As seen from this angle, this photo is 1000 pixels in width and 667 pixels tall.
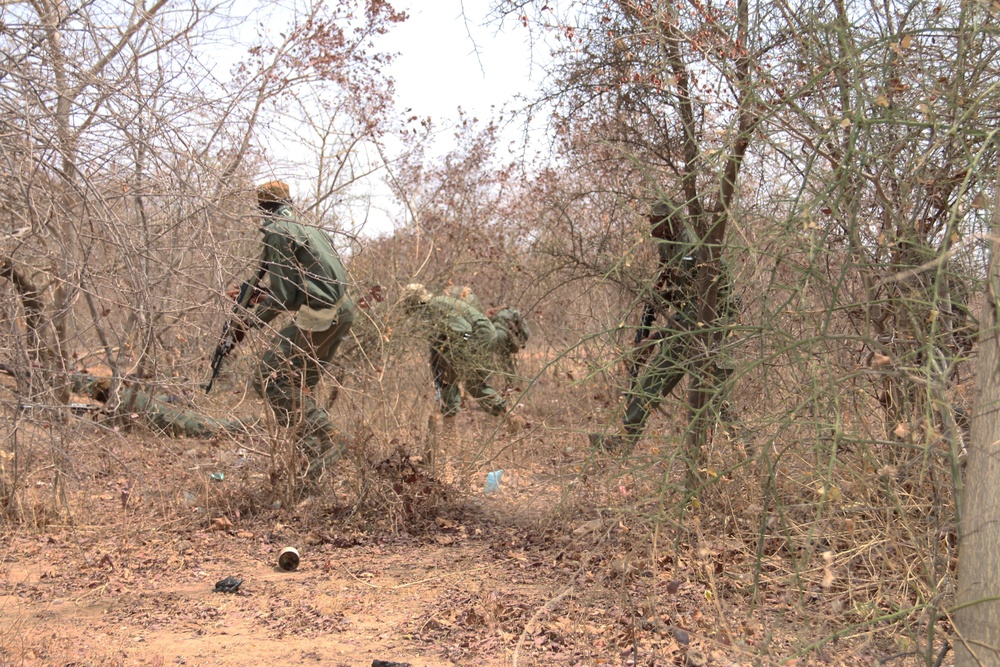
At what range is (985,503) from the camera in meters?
2.13

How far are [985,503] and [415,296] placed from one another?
18.7ft

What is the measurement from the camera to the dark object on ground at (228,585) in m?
4.50

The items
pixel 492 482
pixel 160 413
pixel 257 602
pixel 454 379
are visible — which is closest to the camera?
pixel 257 602

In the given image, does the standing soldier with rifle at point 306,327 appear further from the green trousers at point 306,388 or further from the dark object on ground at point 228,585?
the dark object on ground at point 228,585

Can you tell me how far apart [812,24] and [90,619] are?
3.73 meters

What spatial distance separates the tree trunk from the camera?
2.12 metres

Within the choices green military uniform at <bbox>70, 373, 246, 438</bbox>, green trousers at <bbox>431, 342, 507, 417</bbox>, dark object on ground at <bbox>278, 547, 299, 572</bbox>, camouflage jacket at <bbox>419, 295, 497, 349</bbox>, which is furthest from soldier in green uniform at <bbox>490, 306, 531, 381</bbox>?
dark object on ground at <bbox>278, 547, 299, 572</bbox>

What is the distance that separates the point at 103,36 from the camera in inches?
151

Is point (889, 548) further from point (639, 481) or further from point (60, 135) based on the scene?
point (60, 135)

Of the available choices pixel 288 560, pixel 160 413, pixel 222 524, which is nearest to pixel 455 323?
pixel 160 413

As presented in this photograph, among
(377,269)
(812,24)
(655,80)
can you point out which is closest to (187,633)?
(812,24)

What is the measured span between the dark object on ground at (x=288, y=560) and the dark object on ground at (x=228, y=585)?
34 cm

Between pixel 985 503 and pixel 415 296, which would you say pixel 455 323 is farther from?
pixel 985 503

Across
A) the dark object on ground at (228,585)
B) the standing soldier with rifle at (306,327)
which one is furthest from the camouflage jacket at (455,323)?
the dark object on ground at (228,585)
